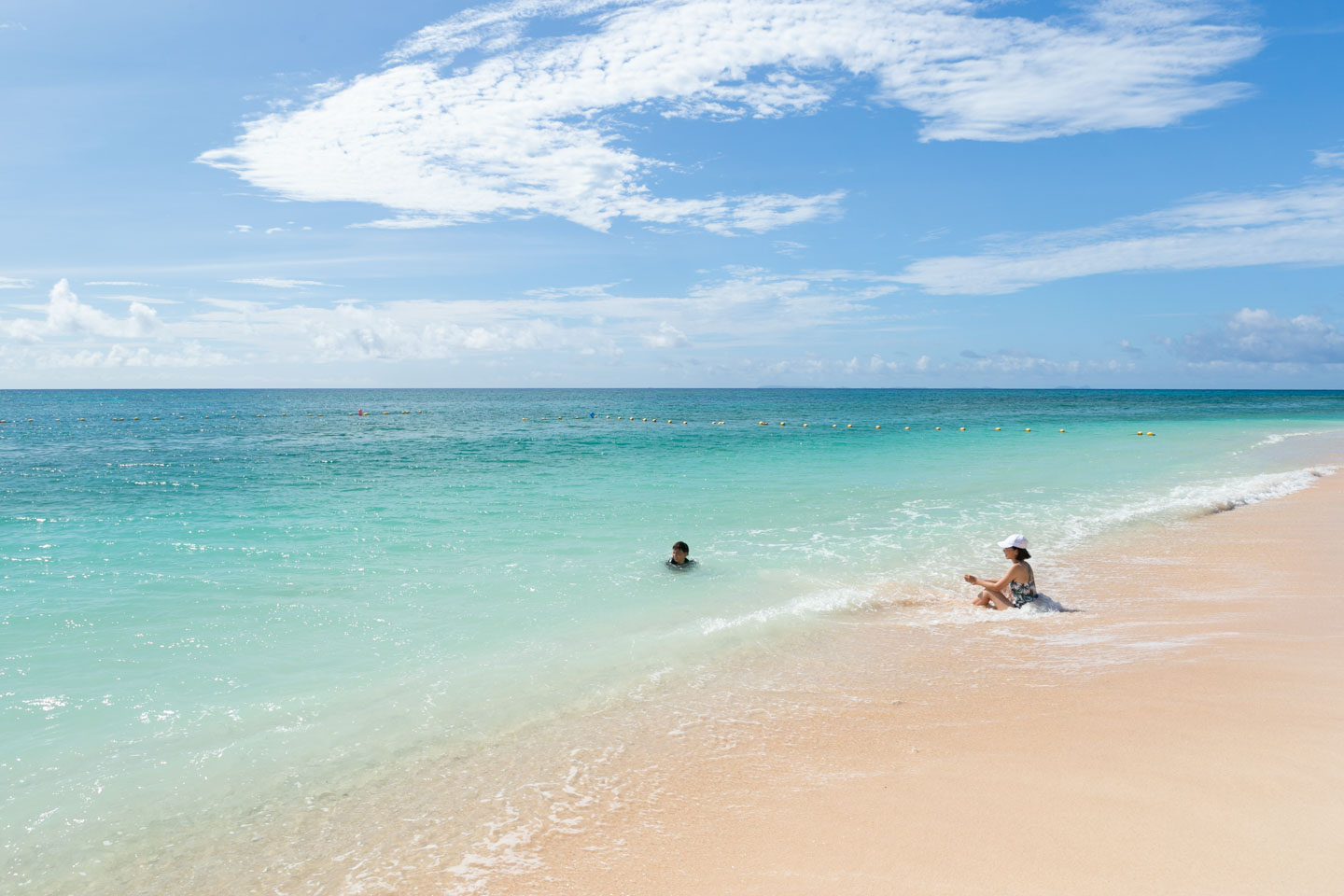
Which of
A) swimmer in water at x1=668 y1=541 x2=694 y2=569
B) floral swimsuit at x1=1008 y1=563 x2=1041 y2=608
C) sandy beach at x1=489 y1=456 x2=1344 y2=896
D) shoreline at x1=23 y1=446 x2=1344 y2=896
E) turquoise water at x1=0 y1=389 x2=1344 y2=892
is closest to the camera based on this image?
sandy beach at x1=489 y1=456 x2=1344 y2=896

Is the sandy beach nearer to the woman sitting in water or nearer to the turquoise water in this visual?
the woman sitting in water

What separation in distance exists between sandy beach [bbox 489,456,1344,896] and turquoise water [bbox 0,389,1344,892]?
2.06 m

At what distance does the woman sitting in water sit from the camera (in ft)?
32.9

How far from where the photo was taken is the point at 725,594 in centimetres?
1116

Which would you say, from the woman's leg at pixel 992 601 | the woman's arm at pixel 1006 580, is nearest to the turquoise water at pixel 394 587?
the woman's leg at pixel 992 601

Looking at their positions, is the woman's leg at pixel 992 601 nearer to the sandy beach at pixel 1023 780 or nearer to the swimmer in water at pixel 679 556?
the sandy beach at pixel 1023 780

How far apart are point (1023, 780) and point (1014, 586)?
202 inches

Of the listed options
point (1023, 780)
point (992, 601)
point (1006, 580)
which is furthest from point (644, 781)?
point (1006, 580)

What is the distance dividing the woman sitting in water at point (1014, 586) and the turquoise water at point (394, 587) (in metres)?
0.87

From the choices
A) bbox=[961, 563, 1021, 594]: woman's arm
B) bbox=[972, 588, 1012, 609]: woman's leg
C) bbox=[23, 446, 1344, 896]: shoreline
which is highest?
bbox=[961, 563, 1021, 594]: woman's arm

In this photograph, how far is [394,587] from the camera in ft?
37.9

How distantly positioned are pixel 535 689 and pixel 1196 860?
5.59 metres

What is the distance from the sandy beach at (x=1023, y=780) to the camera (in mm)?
4410

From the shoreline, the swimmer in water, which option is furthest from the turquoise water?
the shoreline
